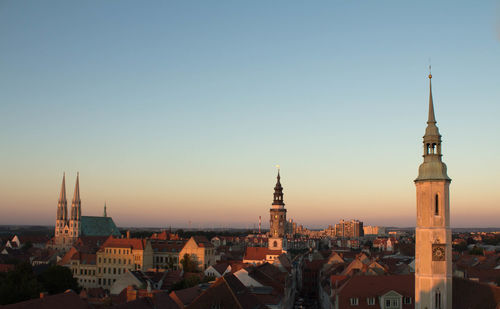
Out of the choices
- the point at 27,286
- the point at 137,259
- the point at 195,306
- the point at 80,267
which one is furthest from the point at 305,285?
the point at 195,306

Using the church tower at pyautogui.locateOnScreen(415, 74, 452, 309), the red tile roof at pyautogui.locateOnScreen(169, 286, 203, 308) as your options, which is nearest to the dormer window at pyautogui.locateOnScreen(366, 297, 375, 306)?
the church tower at pyautogui.locateOnScreen(415, 74, 452, 309)

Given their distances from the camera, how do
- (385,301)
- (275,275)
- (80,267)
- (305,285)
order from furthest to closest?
1. (305,285)
2. (80,267)
3. (275,275)
4. (385,301)

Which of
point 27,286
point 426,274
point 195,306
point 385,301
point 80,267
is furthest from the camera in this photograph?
point 80,267

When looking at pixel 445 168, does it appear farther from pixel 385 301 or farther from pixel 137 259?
pixel 137 259

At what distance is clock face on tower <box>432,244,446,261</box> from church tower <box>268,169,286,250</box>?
87.9 metres

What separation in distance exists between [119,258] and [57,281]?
42.0 meters

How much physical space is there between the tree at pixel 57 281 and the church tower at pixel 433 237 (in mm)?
59858

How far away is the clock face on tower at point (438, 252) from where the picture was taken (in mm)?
39125

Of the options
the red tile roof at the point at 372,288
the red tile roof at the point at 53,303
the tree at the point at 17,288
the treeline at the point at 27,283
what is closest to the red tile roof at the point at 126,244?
the treeline at the point at 27,283

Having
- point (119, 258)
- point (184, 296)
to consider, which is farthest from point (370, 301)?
point (119, 258)

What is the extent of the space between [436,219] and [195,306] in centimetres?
2140

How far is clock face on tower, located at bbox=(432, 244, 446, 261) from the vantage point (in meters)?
39.1

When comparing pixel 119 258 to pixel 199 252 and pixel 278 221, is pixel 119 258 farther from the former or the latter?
pixel 278 221

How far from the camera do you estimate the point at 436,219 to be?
39.6 meters
